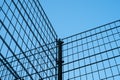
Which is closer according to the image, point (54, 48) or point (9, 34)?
point (9, 34)

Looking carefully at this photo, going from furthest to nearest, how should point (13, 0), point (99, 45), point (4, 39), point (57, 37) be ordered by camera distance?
point (57, 37) → point (99, 45) → point (13, 0) → point (4, 39)

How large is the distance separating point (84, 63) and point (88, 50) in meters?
0.33

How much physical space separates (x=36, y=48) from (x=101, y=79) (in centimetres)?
106

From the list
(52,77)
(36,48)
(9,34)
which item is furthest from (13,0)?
(52,77)

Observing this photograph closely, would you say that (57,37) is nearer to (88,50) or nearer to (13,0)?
(88,50)

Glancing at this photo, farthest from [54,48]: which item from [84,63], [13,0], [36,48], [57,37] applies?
[13,0]

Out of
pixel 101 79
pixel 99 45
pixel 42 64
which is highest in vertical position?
pixel 99 45

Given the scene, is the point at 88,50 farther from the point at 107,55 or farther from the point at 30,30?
the point at 30,30

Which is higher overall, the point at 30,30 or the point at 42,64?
the point at 30,30

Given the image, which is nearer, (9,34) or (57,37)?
(9,34)

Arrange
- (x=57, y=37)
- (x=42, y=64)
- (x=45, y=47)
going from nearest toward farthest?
1. (x=42, y=64)
2. (x=45, y=47)
3. (x=57, y=37)

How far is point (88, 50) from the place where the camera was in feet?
13.7

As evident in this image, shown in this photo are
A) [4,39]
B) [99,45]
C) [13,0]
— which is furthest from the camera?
[99,45]

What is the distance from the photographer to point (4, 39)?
8.56 feet
